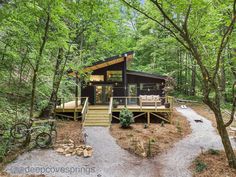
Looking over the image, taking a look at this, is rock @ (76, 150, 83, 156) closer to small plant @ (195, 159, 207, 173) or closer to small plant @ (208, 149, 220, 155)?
small plant @ (195, 159, 207, 173)

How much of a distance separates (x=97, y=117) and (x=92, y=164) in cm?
614

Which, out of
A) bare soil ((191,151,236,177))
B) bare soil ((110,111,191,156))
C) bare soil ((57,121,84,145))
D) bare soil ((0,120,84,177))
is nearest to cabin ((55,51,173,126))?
bare soil ((110,111,191,156))

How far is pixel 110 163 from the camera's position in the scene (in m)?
6.71

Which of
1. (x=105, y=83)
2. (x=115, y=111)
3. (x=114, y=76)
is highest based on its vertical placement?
(x=114, y=76)

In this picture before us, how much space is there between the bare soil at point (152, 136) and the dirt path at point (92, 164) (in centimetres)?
78

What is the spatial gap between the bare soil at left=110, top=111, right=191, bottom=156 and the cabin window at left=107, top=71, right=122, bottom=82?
198 inches

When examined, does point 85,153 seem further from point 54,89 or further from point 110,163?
point 54,89

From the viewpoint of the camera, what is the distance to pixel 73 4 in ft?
22.2

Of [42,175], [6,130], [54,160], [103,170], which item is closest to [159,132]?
[103,170]

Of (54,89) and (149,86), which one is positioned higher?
(149,86)

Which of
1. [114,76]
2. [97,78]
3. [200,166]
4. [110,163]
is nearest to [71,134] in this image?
[110,163]

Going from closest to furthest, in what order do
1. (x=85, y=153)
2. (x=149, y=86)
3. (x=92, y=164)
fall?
(x=92, y=164), (x=85, y=153), (x=149, y=86)

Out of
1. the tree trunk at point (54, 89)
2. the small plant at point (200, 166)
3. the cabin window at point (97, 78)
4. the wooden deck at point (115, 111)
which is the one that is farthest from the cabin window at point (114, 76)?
the small plant at point (200, 166)

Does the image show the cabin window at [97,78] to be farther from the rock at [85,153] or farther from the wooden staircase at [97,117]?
the rock at [85,153]
